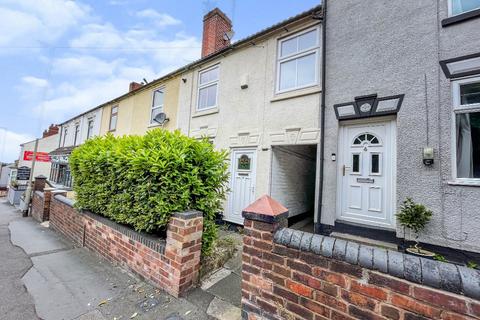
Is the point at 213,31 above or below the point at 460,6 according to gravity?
above

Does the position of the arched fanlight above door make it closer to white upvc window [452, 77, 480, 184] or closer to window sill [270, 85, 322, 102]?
white upvc window [452, 77, 480, 184]

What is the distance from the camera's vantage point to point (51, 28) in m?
7.79

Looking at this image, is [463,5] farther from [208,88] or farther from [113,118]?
[113,118]

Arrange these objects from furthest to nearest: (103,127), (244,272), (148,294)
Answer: (103,127)
(148,294)
(244,272)

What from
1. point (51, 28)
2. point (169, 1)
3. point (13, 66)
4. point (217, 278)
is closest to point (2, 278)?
point (217, 278)

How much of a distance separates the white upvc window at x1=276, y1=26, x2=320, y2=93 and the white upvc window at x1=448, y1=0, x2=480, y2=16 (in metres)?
2.45

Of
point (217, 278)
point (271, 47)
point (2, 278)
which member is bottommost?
point (2, 278)

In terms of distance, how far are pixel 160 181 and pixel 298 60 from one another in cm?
495

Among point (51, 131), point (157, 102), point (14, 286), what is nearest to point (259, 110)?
point (14, 286)

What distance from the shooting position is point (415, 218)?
396 cm

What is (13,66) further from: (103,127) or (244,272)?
(244,272)

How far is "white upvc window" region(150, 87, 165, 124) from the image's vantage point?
10.2 metres

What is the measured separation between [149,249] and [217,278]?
1.03 m

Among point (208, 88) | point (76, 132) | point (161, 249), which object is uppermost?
point (208, 88)
